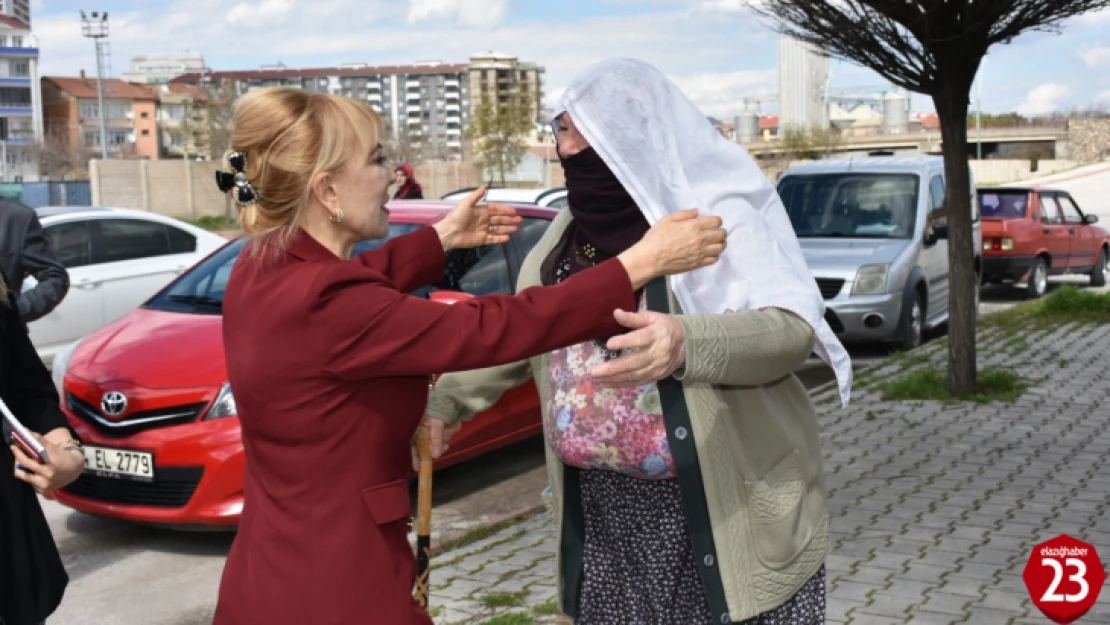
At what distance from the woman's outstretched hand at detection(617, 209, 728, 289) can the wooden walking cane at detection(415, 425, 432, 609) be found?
2.22 ft

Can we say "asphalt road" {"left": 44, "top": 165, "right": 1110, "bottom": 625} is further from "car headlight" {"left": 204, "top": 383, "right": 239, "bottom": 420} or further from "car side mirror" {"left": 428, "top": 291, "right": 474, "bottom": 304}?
"car side mirror" {"left": 428, "top": 291, "right": 474, "bottom": 304}

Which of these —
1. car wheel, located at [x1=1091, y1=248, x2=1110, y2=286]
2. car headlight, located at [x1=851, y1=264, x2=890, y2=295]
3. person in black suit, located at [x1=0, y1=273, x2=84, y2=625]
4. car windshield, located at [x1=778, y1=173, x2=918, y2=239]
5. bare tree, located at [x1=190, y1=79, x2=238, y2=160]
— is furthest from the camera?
bare tree, located at [x1=190, y1=79, x2=238, y2=160]

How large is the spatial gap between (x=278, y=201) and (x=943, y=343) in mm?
10858

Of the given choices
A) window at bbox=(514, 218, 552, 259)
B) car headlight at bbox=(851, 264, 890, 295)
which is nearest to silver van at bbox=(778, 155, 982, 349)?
car headlight at bbox=(851, 264, 890, 295)

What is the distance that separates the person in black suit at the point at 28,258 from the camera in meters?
6.57

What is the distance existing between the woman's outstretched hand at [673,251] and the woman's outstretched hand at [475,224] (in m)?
0.97

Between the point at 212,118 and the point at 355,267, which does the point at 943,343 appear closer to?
the point at 355,267

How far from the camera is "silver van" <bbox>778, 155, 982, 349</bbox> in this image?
11.9m

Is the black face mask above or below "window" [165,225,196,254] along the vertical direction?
above

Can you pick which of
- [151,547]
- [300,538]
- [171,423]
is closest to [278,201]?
[300,538]

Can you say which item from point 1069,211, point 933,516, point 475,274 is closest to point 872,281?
point 475,274

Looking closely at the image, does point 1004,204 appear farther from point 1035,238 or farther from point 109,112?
point 109,112

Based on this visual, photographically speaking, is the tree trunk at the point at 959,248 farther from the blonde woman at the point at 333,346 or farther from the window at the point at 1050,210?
the window at the point at 1050,210

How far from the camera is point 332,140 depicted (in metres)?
2.27
